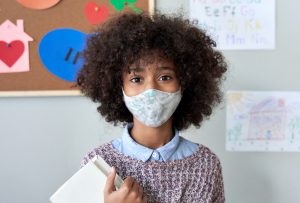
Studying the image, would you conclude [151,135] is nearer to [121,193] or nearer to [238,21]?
[121,193]

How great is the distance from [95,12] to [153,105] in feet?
1.70

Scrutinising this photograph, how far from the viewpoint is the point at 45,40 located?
1147 mm

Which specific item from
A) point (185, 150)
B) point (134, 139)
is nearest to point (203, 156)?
point (185, 150)

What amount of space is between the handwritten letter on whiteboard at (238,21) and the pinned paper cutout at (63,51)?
0.38 meters

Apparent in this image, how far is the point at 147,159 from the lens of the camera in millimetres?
793

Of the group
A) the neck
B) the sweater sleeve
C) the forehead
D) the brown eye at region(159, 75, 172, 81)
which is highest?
the forehead

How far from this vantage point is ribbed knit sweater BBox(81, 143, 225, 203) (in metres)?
0.78

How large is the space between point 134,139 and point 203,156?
171 mm

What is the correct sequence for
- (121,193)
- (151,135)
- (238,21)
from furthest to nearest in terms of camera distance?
1. (238,21)
2. (151,135)
3. (121,193)

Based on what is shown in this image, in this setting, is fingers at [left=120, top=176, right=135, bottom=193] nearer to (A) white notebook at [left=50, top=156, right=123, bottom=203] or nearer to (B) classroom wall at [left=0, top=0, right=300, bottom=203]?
(A) white notebook at [left=50, top=156, right=123, bottom=203]

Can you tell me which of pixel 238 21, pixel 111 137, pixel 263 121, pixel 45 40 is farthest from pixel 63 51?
pixel 263 121

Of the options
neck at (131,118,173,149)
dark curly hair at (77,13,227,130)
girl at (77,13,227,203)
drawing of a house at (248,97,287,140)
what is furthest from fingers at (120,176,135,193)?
drawing of a house at (248,97,287,140)

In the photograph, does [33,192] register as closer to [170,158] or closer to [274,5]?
[170,158]

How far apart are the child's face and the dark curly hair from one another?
0.02 m
